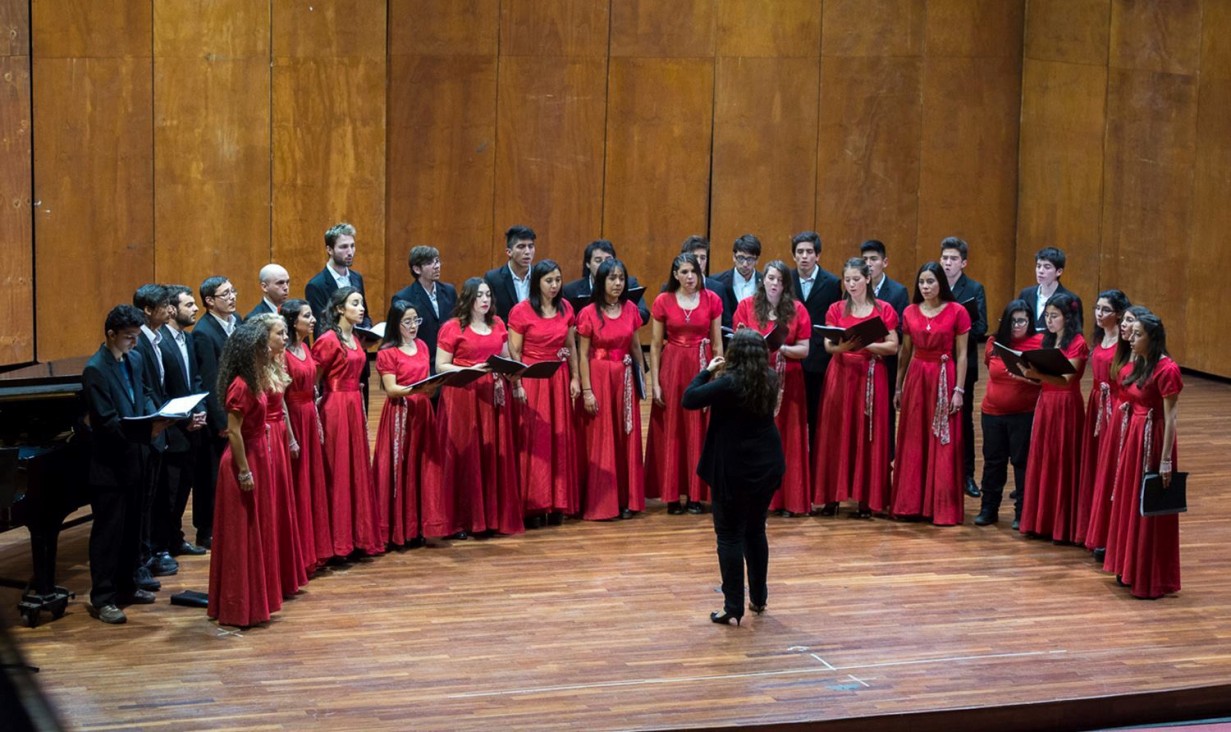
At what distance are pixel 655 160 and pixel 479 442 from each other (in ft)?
15.5

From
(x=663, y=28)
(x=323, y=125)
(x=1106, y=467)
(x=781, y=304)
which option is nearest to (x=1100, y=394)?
(x=1106, y=467)

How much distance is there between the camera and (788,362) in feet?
23.2

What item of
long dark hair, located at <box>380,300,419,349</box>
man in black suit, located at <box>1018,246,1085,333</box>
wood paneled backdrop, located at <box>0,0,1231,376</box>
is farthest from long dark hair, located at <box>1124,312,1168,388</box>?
wood paneled backdrop, located at <box>0,0,1231,376</box>

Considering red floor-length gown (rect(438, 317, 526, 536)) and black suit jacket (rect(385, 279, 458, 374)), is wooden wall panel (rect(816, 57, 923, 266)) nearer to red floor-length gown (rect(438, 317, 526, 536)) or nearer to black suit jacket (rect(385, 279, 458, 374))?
black suit jacket (rect(385, 279, 458, 374))

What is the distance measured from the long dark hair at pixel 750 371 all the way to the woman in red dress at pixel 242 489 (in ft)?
5.53

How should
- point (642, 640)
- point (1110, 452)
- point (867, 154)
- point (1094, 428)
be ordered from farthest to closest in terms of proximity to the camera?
point (867, 154) < point (1094, 428) < point (1110, 452) < point (642, 640)

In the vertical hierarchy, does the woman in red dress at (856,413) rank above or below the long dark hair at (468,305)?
below

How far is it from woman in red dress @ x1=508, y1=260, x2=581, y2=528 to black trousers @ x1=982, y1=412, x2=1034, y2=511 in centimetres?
192

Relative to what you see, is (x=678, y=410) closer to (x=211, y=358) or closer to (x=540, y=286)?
(x=540, y=286)

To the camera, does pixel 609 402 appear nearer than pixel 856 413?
Yes

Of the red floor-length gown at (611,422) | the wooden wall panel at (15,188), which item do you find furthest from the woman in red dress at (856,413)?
the wooden wall panel at (15,188)

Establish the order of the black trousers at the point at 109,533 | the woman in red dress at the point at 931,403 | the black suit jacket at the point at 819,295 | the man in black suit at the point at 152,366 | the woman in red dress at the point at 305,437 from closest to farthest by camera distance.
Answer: the black trousers at the point at 109,533
the man in black suit at the point at 152,366
the woman in red dress at the point at 305,437
the woman in red dress at the point at 931,403
the black suit jacket at the point at 819,295

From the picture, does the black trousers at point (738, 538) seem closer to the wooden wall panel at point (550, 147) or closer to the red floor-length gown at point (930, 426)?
the red floor-length gown at point (930, 426)

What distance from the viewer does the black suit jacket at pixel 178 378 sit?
→ 584 cm
